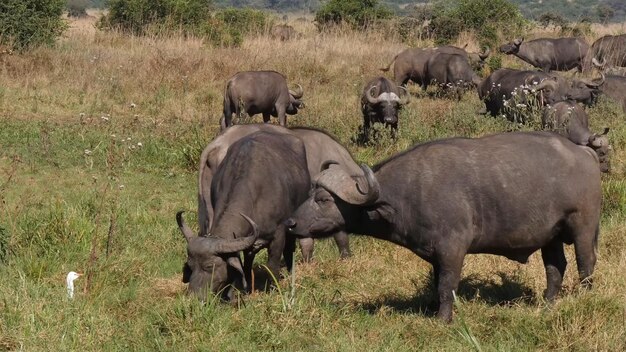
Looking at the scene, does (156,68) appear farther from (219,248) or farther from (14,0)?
(219,248)

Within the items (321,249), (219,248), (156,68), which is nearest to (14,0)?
(156,68)

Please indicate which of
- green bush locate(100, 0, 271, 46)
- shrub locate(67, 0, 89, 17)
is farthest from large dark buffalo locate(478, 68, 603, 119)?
shrub locate(67, 0, 89, 17)

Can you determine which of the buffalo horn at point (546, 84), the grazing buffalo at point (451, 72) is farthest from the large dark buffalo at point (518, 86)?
the grazing buffalo at point (451, 72)

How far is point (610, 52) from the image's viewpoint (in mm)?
22688

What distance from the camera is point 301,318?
18.4 ft

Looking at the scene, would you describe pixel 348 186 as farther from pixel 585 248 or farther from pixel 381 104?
pixel 381 104

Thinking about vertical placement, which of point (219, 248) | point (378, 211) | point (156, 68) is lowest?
point (156, 68)

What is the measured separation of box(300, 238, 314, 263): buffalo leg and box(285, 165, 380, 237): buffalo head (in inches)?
69.0

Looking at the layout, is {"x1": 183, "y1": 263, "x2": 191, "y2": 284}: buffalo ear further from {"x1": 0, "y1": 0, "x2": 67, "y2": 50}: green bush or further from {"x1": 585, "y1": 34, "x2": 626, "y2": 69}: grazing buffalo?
{"x1": 585, "y1": 34, "x2": 626, "y2": 69}: grazing buffalo

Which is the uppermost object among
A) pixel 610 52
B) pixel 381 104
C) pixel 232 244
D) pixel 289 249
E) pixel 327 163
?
pixel 327 163

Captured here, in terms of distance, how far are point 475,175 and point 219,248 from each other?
184cm

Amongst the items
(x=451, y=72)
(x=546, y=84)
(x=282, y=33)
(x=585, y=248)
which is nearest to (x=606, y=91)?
(x=546, y=84)

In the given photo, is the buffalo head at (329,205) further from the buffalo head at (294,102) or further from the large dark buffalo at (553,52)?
the large dark buffalo at (553,52)

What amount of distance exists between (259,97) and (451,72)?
577cm
